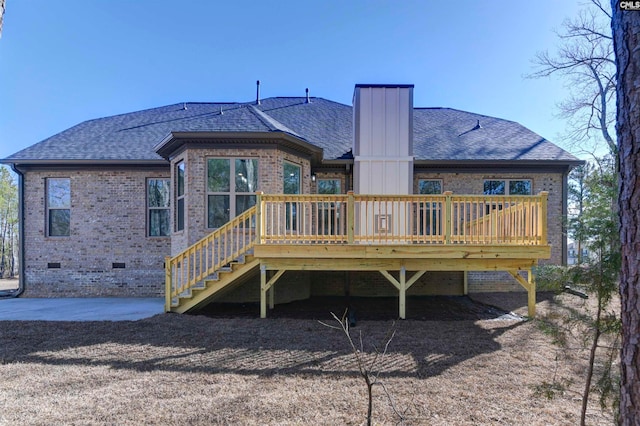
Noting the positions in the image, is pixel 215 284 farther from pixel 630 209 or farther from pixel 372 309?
pixel 630 209

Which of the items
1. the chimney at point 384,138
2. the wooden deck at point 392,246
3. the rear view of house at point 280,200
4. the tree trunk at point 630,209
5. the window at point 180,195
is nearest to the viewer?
the tree trunk at point 630,209

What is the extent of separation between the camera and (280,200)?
6.57 meters

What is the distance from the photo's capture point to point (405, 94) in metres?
8.73

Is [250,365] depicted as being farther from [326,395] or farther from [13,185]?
[13,185]

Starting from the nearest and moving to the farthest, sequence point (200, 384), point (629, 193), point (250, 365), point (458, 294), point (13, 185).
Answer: point (629, 193)
point (200, 384)
point (250, 365)
point (458, 294)
point (13, 185)

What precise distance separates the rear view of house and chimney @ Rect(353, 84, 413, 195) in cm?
4

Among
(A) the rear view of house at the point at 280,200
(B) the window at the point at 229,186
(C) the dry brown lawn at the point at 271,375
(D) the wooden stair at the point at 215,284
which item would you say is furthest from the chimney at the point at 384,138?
(C) the dry brown lawn at the point at 271,375

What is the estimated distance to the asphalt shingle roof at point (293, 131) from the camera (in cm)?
945

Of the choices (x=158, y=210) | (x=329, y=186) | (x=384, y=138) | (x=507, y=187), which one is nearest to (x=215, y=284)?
(x=158, y=210)

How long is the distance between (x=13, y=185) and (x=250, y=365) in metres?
26.4

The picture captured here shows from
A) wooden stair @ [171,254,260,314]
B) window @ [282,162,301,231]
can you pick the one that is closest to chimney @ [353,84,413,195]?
window @ [282,162,301,231]

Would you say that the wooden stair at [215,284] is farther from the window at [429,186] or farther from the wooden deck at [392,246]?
the window at [429,186]

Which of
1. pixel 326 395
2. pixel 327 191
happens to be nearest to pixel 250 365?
pixel 326 395

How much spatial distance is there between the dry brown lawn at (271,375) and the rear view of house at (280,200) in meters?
1.50
